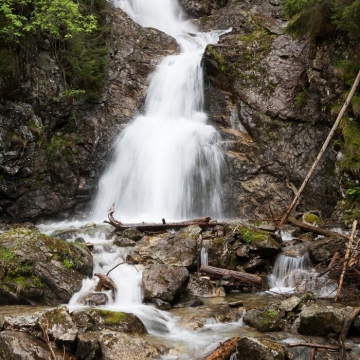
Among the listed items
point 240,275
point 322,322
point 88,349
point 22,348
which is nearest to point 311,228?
point 240,275

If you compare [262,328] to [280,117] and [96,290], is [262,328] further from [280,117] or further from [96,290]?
[280,117]

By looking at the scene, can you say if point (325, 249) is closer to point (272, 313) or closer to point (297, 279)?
point (297, 279)

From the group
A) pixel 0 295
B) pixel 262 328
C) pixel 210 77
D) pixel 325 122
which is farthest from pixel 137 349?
pixel 210 77

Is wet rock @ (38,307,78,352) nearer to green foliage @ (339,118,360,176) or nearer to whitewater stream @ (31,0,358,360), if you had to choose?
whitewater stream @ (31,0,358,360)

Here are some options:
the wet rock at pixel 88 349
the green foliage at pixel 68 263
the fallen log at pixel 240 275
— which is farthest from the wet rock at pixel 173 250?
the wet rock at pixel 88 349

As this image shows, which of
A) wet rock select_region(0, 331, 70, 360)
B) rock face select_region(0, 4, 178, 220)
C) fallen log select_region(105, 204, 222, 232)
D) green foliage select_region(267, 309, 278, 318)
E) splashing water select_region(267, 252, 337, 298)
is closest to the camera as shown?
wet rock select_region(0, 331, 70, 360)

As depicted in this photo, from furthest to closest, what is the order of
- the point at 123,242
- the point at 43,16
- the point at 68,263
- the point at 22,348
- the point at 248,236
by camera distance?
the point at 43,16 → the point at 123,242 → the point at 248,236 → the point at 68,263 → the point at 22,348

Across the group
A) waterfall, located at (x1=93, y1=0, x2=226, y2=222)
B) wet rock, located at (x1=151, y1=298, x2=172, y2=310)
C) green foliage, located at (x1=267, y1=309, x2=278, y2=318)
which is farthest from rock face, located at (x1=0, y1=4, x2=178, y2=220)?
green foliage, located at (x1=267, y1=309, x2=278, y2=318)

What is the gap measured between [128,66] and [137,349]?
15346mm

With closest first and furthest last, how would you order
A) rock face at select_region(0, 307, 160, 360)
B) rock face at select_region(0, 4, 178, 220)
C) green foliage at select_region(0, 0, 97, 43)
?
1. rock face at select_region(0, 307, 160, 360)
2. green foliage at select_region(0, 0, 97, 43)
3. rock face at select_region(0, 4, 178, 220)

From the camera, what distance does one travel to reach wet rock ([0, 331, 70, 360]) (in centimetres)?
506

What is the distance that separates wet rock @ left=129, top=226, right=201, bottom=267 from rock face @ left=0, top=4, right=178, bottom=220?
4.88 metres

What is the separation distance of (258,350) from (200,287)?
320 centimetres

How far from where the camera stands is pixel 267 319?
21.2 feet
